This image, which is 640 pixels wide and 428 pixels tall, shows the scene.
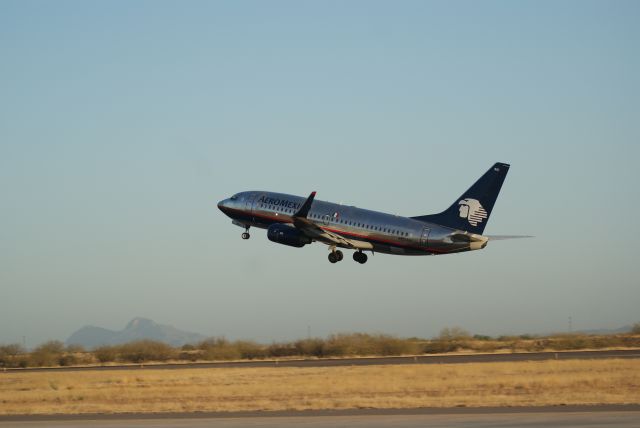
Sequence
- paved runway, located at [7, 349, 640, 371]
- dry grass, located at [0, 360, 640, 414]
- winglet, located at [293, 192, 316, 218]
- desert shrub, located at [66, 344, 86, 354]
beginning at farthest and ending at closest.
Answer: desert shrub, located at [66, 344, 86, 354] < winglet, located at [293, 192, 316, 218] < paved runway, located at [7, 349, 640, 371] < dry grass, located at [0, 360, 640, 414]

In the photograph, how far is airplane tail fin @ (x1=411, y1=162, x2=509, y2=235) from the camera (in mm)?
75562

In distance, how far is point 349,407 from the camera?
48.3m

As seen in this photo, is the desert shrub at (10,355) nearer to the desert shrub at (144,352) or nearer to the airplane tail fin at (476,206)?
the desert shrub at (144,352)

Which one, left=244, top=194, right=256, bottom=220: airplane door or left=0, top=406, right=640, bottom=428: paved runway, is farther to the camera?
left=244, top=194, right=256, bottom=220: airplane door

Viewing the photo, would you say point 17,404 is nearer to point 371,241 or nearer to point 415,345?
point 371,241

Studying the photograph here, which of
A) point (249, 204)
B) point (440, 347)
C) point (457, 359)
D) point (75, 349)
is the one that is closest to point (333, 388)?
point (457, 359)

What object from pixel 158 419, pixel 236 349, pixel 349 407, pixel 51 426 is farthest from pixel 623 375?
pixel 236 349

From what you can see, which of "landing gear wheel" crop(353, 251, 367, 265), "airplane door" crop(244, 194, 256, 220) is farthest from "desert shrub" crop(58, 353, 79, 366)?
"landing gear wheel" crop(353, 251, 367, 265)

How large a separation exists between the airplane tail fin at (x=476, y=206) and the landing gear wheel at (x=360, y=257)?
6.26m

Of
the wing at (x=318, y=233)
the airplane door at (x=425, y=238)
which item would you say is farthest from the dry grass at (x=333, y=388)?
the wing at (x=318, y=233)

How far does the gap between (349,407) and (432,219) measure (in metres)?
30.2

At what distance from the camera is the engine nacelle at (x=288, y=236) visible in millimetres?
79500

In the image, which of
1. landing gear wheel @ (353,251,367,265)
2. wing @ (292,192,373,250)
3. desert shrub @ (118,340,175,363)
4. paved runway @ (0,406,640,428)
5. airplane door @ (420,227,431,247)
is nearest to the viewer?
paved runway @ (0,406,640,428)

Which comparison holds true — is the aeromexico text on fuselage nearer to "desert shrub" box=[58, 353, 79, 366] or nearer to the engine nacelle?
the engine nacelle
